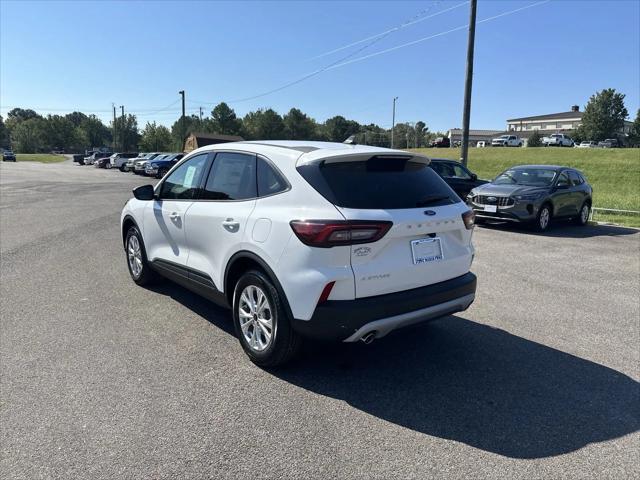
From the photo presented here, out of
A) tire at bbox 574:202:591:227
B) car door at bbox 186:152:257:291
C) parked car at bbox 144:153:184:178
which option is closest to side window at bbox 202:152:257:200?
car door at bbox 186:152:257:291

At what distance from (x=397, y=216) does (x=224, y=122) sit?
106 meters

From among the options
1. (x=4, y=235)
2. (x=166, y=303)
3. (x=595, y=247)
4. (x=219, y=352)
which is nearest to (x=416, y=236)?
(x=219, y=352)

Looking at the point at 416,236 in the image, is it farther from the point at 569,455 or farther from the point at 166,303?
the point at 166,303

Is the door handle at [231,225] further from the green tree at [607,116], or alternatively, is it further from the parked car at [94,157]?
the green tree at [607,116]

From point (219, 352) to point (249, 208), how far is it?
50.5 inches

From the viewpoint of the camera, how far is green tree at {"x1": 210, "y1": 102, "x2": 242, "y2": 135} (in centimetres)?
10375

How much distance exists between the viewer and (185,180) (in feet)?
16.3

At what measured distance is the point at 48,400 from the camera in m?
3.30

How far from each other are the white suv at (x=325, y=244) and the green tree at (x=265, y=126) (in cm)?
10337

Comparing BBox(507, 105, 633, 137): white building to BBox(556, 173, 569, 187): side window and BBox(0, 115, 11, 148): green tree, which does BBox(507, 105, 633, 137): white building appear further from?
BBox(0, 115, 11, 148): green tree

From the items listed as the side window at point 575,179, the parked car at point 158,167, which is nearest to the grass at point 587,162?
the parked car at point 158,167

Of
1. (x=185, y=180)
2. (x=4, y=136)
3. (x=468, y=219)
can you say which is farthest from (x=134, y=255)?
(x=4, y=136)

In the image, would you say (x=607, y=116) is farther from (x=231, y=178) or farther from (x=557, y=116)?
A: (x=231, y=178)

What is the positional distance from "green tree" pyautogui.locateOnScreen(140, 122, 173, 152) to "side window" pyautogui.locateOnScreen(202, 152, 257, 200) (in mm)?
94193
